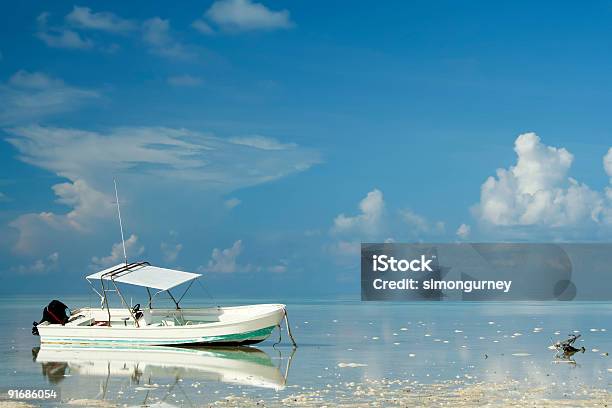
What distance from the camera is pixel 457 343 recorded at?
1656 inches

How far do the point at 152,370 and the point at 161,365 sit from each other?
4.53ft

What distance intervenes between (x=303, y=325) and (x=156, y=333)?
2495 centimetres

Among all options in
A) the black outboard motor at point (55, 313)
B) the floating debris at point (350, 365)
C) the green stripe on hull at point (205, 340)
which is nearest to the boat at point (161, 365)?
the green stripe on hull at point (205, 340)

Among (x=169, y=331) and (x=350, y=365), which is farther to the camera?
(x=169, y=331)

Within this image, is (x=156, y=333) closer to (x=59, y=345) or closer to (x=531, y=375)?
(x=59, y=345)

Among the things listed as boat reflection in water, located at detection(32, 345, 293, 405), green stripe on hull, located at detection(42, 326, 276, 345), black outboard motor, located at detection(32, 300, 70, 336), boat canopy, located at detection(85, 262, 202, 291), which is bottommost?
boat reflection in water, located at detection(32, 345, 293, 405)

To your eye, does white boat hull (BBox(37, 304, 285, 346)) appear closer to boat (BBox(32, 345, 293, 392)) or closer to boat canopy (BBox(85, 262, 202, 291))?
boat (BBox(32, 345, 293, 392))

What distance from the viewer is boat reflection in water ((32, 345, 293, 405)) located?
2481 cm

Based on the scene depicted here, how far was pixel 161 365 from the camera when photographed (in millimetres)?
31156

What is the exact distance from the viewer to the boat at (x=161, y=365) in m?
27.3

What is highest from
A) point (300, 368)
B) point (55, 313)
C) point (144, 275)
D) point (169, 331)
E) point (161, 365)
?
point (144, 275)

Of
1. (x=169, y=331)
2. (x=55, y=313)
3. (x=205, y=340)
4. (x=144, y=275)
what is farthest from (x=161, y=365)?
(x=55, y=313)

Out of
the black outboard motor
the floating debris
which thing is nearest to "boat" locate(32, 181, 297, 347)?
the black outboard motor

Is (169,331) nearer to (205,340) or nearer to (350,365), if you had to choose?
(205,340)
